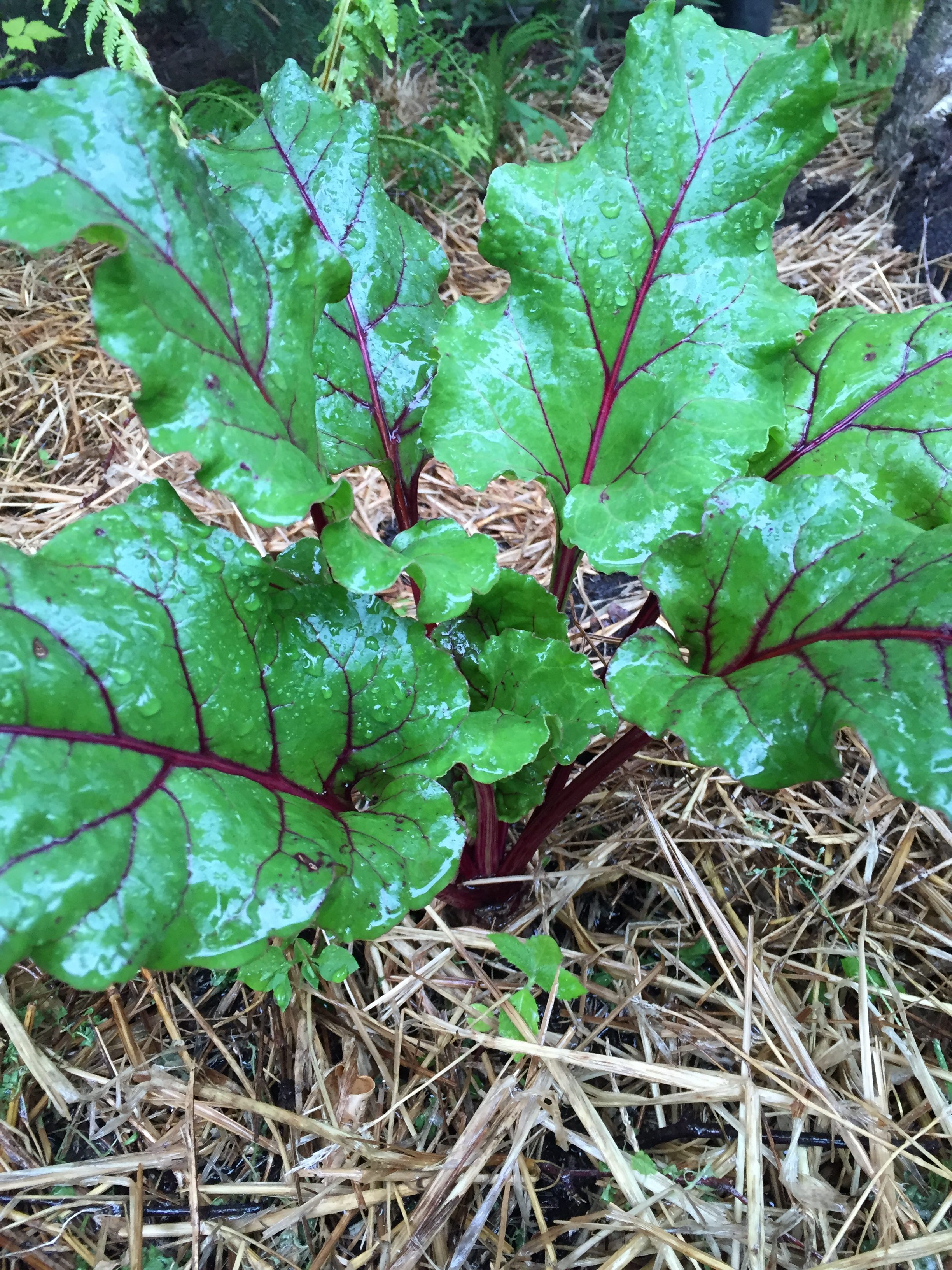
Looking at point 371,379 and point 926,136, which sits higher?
point 926,136

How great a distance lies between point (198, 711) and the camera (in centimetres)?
83

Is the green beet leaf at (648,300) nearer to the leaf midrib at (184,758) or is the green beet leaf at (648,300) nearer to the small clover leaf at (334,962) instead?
the leaf midrib at (184,758)

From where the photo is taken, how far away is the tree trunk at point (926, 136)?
6.01ft

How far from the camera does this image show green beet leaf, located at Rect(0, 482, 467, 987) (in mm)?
659

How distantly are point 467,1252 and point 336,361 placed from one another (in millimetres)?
1187

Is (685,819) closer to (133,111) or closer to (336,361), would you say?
(336,361)

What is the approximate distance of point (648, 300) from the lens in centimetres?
109

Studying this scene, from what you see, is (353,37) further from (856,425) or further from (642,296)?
(856,425)

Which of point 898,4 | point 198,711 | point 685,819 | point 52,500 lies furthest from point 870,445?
point 898,4

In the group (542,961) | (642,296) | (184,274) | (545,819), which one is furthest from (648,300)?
(542,961)

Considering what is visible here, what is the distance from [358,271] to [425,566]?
0.52 m

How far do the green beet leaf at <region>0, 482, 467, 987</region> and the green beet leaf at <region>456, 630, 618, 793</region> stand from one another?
0.16 feet

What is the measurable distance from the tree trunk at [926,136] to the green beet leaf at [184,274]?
5.87 ft

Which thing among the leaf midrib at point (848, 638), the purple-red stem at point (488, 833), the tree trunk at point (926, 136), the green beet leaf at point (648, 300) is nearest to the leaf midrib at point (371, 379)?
the green beet leaf at point (648, 300)
